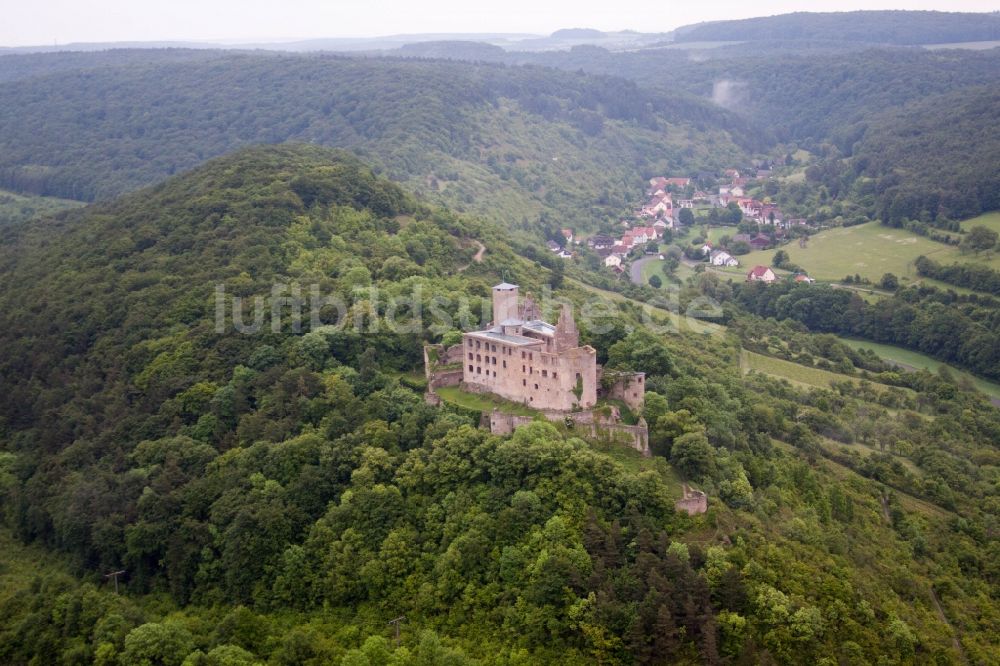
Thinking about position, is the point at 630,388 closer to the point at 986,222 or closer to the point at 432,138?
the point at 986,222

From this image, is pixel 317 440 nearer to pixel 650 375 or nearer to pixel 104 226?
pixel 650 375

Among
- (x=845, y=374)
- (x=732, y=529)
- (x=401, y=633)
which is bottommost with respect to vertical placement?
(x=845, y=374)

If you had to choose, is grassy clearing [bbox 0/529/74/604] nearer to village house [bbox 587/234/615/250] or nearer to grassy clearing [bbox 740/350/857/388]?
grassy clearing [bbox 740/350/857/388]

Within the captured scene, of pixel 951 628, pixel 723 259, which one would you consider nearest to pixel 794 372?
pixel 951 628

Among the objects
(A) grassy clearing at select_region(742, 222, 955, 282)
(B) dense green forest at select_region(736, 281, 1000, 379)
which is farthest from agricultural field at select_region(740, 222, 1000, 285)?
(B) dense green forest at select_region(736, 281, 1000, 379)

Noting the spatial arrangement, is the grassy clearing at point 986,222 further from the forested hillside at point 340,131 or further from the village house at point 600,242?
the forested hillside at point 340,131

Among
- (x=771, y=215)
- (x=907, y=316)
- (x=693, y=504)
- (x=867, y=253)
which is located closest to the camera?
(x=693, y=504)

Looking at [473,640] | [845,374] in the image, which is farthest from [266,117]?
[473,640]
